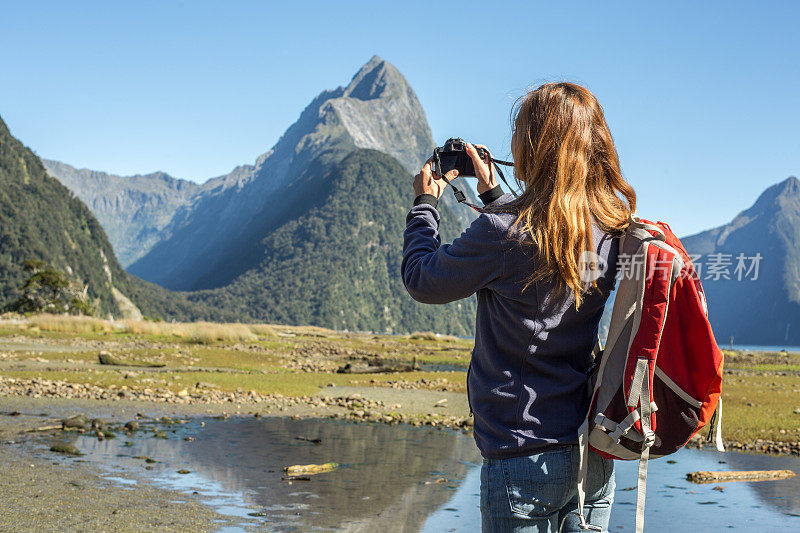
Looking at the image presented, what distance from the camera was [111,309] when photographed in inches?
4377

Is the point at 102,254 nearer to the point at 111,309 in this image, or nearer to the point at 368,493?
the point at 111,309

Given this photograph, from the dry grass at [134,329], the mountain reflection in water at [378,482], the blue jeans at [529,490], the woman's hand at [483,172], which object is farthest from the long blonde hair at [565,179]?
the dry grass at [134,329]

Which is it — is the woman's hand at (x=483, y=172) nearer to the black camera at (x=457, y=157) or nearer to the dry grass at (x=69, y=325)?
the black camera at (x=457, y=157)

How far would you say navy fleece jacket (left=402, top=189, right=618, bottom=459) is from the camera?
234cm

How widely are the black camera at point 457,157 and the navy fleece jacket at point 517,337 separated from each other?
548mm

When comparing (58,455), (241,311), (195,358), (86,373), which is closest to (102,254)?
Answer: (241,311)

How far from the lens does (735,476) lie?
8711mm

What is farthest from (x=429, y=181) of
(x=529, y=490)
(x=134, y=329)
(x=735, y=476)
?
(x=134, y=329)

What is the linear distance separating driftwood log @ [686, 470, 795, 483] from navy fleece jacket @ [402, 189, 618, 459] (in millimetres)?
7207

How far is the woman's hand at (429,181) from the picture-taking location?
279 centimetres

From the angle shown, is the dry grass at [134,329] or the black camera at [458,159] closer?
the black camera at [458,159]

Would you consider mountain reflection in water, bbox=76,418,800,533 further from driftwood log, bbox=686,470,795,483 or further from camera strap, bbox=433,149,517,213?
camera strap, bbox=433,149,517,213

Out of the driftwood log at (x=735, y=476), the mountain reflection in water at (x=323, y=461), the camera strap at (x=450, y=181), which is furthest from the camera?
the driftwood log at (x=735, y=476)

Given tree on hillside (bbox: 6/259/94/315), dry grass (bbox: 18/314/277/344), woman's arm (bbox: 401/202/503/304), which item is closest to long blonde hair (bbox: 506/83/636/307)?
woman's arm (bbox: 401/202/503/304)
